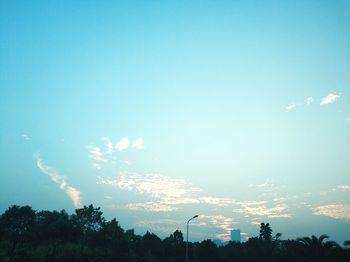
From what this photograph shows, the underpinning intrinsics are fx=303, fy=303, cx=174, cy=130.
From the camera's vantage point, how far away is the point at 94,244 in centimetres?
6756

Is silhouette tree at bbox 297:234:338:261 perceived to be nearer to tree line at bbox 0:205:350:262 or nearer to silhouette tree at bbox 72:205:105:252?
tree line at bbox 0:205:350:262

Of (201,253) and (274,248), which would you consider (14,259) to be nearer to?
(201,253)

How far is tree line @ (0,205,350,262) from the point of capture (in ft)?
201

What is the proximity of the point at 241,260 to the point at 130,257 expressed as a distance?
80.7 feet

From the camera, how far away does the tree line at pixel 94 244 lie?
201 feet

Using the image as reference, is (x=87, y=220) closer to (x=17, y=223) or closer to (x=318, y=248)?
(x=17, y=223)

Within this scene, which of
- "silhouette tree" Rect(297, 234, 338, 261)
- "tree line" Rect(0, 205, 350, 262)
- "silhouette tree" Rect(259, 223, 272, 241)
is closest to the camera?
"silhouette tree" Rect(297, 234, 338, 261)

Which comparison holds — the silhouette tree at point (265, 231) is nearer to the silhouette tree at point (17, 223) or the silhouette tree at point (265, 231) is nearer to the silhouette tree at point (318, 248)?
the silhouette tree at point (318, 248)

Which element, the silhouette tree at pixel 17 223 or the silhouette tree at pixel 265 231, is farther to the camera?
the silhouette tree at pixel 265 231

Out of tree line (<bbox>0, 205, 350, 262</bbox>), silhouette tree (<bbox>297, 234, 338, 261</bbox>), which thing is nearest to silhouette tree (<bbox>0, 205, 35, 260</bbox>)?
tree line (<bbox>0, 205, 350, 262</bbox>)

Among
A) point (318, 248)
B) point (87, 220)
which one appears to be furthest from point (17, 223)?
point (318, 248)

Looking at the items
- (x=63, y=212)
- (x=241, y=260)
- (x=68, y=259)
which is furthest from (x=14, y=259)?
(x=241, y=260)

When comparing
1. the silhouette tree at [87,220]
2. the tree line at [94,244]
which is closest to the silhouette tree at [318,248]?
the tree line at [94,244]

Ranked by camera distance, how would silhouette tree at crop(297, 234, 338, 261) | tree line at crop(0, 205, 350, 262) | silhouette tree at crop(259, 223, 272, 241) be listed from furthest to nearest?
silhouette tree at crop(259, 223, 272, 241)
tree line at crop(0, 205, 350, 262)
silhouette tree at crop(297, 234, 338, 261)
